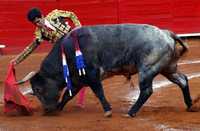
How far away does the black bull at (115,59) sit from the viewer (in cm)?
710

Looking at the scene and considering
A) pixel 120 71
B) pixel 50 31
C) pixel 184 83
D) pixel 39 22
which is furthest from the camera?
pixel 50 31

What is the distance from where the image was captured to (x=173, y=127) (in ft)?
21.5

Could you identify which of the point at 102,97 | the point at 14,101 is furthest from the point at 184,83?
the point at 14,101

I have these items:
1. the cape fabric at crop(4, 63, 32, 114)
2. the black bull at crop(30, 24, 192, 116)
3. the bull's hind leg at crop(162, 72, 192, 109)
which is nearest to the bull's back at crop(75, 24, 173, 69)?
the black bull at crop(30, 24, 192, 116)

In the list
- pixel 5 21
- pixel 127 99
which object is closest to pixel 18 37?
pixel 5 21

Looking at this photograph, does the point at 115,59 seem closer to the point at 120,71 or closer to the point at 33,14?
the point at 120,71

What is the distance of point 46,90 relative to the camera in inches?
294

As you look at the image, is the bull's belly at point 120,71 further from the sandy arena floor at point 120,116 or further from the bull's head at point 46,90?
the bull's head at point 46,90

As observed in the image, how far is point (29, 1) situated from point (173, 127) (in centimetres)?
739

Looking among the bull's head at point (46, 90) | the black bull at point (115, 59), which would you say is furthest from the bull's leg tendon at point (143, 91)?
the bull's head at point (46, 90)

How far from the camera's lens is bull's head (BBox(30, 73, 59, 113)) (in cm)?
746

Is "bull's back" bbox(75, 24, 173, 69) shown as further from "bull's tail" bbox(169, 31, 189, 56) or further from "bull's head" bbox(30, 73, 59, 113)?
"bull's head" bbox(30, 73, 59, 113)

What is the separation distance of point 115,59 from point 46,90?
2.78ft

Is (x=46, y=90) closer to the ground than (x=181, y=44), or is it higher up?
closer to the ground
